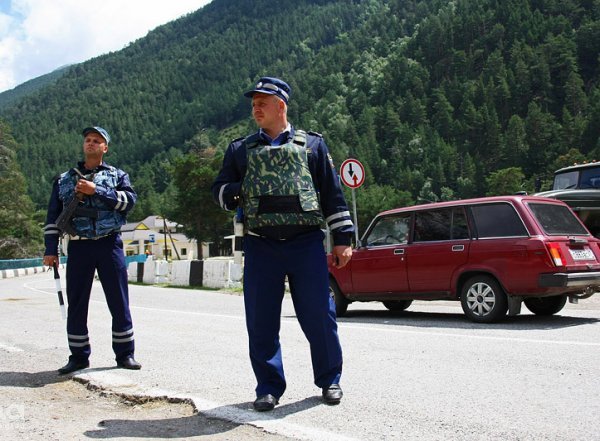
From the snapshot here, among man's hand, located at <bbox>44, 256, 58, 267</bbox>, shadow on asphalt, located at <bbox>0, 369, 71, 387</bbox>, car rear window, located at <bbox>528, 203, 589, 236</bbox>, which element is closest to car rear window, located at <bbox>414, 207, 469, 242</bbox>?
car rear window, located at <bbox>528, 203, 589, 236</bbox>

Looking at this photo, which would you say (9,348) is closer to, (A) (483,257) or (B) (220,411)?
(B) (220,411)

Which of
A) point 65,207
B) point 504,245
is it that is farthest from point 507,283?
point 65,207

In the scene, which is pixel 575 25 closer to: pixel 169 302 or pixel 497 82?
pixel 497 82

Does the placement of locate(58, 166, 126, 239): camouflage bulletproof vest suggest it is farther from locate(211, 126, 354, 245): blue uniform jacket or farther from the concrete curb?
Answer: the concrete curb

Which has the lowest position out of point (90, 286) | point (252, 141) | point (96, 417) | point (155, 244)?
point (96, 417)

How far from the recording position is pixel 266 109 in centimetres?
417

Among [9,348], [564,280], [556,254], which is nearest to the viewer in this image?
[9,348]

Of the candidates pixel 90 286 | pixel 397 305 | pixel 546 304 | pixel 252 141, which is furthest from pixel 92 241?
pixel 397 305

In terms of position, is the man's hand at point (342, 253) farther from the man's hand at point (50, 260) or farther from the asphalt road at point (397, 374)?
the man's hand at point (50, 260)

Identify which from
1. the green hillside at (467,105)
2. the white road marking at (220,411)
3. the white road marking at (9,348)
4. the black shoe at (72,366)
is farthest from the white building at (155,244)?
the white road marking at (220,411)

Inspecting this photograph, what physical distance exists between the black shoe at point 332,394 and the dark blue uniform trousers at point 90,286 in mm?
2203

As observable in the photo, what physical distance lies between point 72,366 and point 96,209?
1.35m

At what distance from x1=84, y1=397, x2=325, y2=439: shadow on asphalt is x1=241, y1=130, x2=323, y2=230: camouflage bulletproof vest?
1.14m

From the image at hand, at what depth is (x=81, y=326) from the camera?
5.64 m
